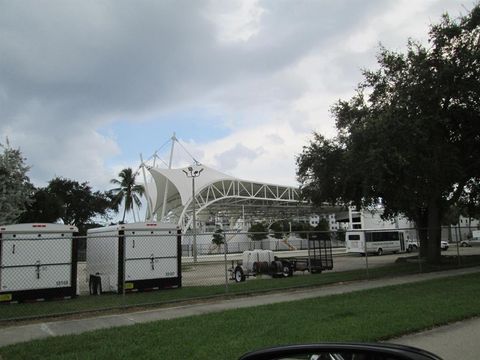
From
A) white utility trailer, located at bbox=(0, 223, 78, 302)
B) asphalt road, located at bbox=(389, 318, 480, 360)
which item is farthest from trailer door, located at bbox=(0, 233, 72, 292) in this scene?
asphalt road, located at bbox=(389, 318, 480, 360)

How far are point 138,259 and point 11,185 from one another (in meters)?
14.9

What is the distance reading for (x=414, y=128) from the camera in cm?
2028

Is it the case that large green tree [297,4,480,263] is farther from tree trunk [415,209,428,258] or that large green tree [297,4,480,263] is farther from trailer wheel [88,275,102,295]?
trailer wheel [88,275,102,295]

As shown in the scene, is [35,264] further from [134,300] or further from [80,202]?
[80,202]

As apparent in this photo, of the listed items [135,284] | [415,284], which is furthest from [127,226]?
[415,284]

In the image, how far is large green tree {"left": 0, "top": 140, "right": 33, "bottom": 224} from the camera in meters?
26.5

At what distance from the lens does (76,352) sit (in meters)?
7.62

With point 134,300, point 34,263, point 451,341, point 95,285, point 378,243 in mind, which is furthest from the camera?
point 378,243

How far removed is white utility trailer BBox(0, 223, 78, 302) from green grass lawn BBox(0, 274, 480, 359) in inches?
248

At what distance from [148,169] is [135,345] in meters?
88.6

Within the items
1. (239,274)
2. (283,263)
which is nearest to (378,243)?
(283,263)

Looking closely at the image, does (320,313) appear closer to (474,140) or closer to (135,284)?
(135,284)

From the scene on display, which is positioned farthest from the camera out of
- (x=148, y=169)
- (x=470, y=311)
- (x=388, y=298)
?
(x=148, y=169)

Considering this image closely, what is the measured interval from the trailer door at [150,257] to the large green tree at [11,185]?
12.0 meters
